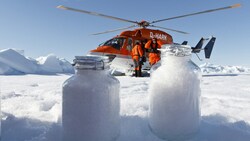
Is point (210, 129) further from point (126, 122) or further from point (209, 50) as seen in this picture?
point (209, 50)

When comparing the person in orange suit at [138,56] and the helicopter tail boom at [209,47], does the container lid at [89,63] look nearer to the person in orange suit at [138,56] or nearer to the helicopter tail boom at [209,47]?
the person in orange suit at [138,56]

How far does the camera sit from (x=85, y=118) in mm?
617

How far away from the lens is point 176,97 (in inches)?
27.9

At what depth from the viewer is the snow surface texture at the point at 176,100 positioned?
0.70 metres

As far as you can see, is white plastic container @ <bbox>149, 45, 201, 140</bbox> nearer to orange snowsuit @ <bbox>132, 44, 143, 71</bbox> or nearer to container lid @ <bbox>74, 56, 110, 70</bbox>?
container lid @ <bbox>74, 56, 110, 70</bbox>

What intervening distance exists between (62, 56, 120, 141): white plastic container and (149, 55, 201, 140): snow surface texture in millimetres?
155

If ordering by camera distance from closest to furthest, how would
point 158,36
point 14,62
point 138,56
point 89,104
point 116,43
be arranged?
1. point 89,104
2. point 138,56
3. point 116,43
4. point 158,36
5. point 14,62

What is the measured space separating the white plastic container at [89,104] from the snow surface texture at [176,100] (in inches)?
6.1

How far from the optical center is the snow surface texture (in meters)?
0.70

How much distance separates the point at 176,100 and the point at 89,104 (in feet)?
0.89

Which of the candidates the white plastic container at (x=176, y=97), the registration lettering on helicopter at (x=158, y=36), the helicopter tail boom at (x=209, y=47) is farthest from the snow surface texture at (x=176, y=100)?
the helicopter tail boom at (x=209, y=47)

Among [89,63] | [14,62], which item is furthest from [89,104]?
[14,62]

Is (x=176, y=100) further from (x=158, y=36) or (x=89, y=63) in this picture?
(x=158, y=36)

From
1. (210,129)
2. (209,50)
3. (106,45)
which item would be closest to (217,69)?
(209,50)
